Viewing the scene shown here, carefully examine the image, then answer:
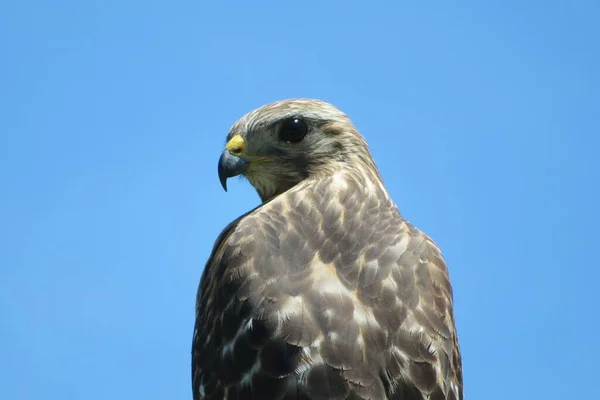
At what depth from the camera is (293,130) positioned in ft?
22.0

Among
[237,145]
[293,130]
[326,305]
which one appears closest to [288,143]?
[293,130]

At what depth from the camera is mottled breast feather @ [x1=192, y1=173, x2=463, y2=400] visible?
16.8ft

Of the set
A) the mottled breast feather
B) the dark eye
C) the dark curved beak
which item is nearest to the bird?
the mottled breast feather

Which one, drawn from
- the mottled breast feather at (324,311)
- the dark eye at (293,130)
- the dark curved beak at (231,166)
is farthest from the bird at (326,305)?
the dark curved beak at (231,166)

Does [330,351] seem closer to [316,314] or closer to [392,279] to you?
[316,314]

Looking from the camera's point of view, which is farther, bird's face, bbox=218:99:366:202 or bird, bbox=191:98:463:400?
bird's face, bbox=218:99:366:202

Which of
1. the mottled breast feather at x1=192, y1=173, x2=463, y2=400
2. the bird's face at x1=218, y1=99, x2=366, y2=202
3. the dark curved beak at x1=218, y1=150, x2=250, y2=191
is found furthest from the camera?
the dark curved beak at x1=218, y1=150, x2=250, y2=191

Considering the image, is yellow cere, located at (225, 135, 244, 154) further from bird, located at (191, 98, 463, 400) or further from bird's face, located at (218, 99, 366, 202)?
bird, located at (191, 98, 463, 400)

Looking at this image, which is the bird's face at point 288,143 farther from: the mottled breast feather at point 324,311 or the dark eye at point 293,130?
the mottled breast feather at point 324,311

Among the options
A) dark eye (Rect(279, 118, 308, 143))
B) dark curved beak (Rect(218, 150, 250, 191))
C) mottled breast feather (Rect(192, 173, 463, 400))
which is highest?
dark eye (Rect(279, 118, 308, 143))

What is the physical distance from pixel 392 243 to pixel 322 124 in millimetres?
1257

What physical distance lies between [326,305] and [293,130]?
1.71m

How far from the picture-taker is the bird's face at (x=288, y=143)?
6.68 m

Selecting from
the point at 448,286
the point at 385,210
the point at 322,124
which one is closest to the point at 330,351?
the point at 448,286
